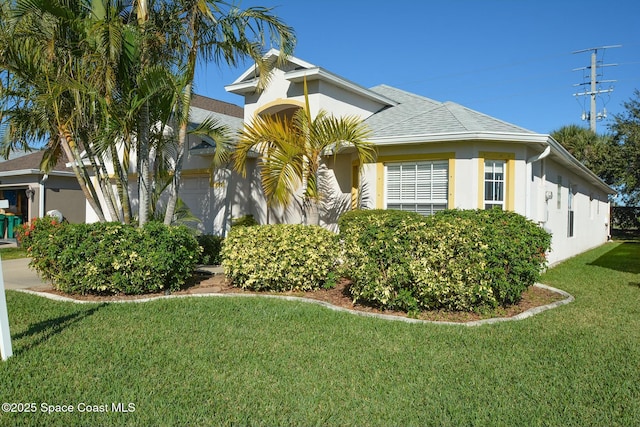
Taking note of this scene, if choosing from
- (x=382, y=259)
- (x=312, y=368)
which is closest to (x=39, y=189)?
(x=382, y=259)

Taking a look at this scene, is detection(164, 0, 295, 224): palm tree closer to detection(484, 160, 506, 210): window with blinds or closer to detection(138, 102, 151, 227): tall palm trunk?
detection(138, 102, 151, 227): tall palm trunk

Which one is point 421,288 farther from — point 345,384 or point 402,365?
point 345,384

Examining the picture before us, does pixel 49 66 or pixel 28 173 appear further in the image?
pixel 28 173

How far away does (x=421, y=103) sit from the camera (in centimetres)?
1408

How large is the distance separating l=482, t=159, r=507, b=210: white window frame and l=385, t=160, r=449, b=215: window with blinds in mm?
898

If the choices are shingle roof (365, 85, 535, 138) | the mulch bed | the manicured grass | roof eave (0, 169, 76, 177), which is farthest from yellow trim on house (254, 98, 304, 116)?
roof eave (0, 169, 76, 177)

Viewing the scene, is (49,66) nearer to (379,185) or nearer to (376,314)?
(376,314)

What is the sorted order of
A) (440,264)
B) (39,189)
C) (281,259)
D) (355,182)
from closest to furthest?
1. (440,264)
2. (281,259)
3. (355,182)
4. (39,189)

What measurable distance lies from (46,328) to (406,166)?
8189 millimetres

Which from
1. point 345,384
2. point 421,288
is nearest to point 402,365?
point 345,384

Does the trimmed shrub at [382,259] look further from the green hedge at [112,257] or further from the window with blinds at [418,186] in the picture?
the window with blinds at [418,186]

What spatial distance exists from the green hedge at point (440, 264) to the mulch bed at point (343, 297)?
148mm

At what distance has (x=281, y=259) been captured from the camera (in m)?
8.36

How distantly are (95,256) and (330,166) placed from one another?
636cm
